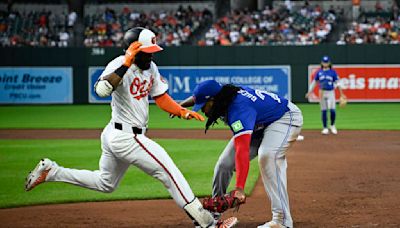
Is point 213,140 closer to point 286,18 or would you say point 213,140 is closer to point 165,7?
point 286,18

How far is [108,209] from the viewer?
9.86 meters

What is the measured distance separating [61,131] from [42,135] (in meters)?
1.33

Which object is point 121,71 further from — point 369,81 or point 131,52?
point 369,81

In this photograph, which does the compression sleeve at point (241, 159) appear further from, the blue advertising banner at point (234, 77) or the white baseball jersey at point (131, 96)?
the blue advertising banner at point (234, 77)

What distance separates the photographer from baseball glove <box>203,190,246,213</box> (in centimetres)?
699

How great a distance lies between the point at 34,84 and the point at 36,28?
398cm

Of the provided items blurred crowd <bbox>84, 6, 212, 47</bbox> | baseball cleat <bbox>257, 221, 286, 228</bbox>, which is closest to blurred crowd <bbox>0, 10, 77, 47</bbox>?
blurred crowd <bbox>84, 6, 212, 47</bbox>

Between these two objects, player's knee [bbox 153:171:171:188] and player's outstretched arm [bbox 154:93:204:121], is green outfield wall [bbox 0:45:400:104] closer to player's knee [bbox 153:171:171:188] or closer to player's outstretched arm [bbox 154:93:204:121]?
player's outstretched arm [bbox 154:93:204:121]

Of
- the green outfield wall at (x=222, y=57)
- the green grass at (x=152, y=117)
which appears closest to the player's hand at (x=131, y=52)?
the green grass at (x=152, y=117)

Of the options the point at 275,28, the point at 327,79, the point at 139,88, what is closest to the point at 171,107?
the point at 139,88

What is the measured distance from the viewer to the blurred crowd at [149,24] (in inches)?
1417

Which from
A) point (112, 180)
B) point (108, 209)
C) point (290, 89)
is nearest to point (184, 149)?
point (108, 209)

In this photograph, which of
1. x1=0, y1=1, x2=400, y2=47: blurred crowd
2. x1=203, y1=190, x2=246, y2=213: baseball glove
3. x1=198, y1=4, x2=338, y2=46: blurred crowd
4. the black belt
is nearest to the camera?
x1=203, y1=190, x2=246, y2=213: baseball glove

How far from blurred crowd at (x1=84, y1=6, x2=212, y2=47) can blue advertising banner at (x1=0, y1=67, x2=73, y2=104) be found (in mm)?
2510
